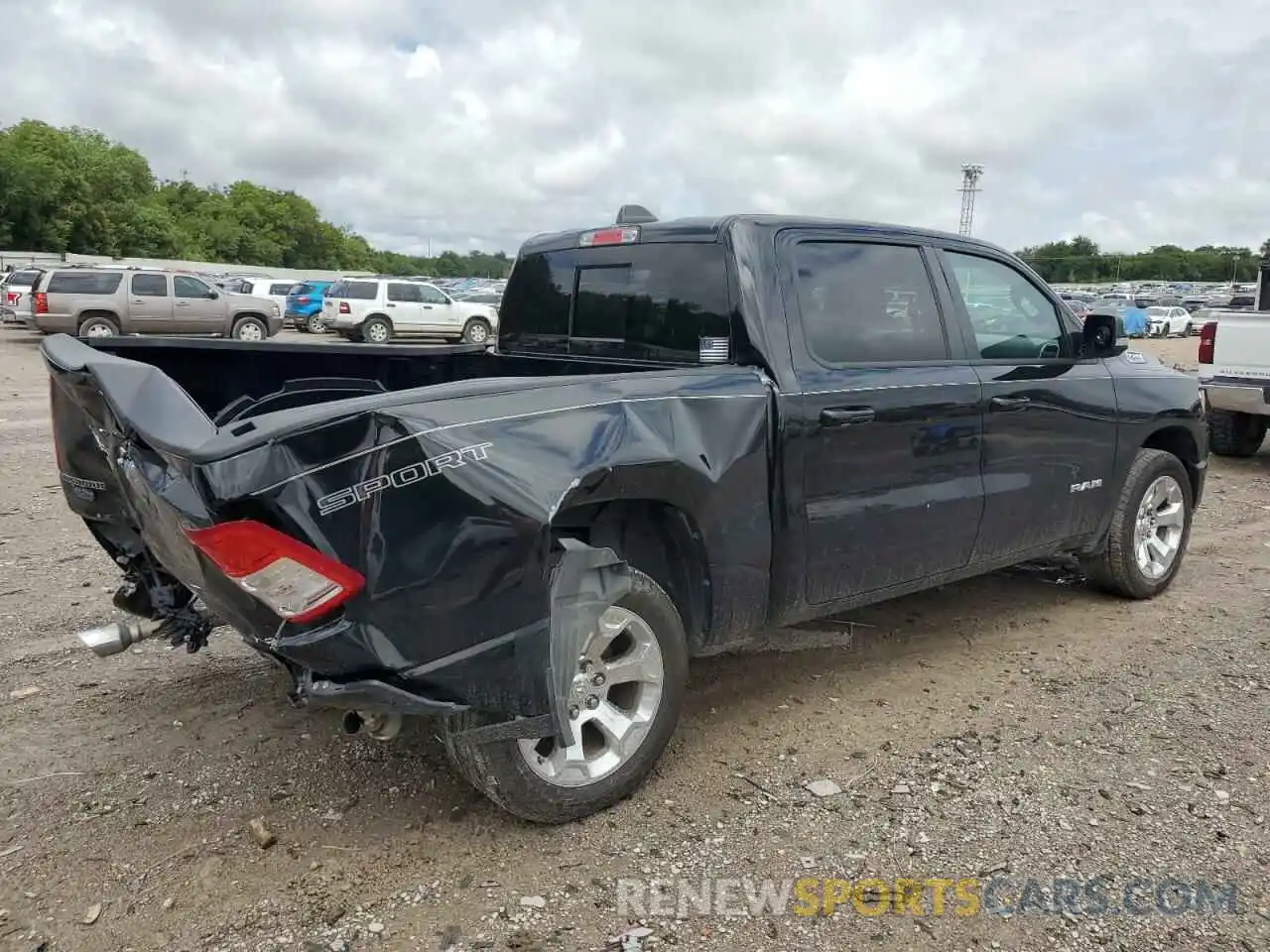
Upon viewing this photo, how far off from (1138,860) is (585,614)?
1.77 m

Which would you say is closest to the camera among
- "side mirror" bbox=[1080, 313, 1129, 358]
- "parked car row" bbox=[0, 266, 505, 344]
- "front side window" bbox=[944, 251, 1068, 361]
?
"front side window" bbox=[944, 251, 1068, 361]

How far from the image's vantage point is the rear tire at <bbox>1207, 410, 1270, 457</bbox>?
979 centimetres

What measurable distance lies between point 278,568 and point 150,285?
22.0 meters

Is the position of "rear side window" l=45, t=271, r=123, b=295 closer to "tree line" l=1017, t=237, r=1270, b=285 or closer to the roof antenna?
the roof antenna

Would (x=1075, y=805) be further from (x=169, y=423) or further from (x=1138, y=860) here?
(x=169, y=423)

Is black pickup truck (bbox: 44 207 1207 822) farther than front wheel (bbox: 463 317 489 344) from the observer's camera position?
No

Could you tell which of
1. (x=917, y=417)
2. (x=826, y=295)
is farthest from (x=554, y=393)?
(x=917, y=417)

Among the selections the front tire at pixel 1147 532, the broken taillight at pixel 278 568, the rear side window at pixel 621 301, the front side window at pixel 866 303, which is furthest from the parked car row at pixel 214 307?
the broken taillight at pixel 278 568

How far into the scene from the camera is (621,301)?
409cm

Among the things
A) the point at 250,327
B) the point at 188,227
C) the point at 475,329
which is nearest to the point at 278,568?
the point at 250,327

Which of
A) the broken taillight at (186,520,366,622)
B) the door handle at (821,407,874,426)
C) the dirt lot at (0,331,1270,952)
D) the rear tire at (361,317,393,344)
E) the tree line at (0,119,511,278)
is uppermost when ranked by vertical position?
the tree line at (0,119,511,278)

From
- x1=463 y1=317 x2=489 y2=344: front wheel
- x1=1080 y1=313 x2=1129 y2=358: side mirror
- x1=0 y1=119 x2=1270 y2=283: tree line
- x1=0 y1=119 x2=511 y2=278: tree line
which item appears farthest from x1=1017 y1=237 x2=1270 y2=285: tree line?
x1=1080 y1=313 x2=1129 y2=358: side mirror

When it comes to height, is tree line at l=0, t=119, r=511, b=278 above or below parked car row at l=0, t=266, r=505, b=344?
above

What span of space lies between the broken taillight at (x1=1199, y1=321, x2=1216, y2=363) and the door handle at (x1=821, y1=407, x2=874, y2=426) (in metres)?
7.25
